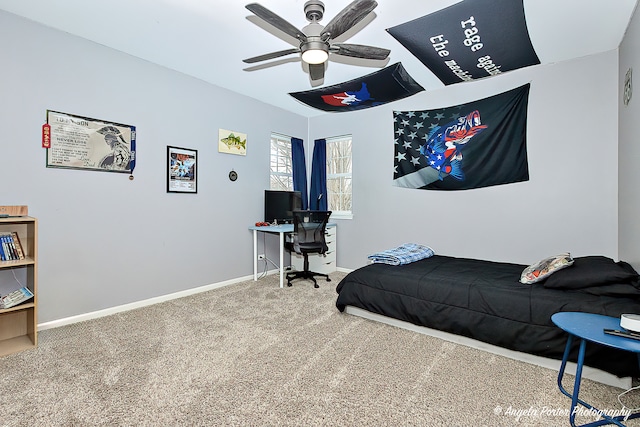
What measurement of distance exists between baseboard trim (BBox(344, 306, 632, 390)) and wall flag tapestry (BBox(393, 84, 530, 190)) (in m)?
1.97

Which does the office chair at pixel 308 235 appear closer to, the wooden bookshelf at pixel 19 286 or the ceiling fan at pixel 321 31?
the ceiling fan at pixel 321 31

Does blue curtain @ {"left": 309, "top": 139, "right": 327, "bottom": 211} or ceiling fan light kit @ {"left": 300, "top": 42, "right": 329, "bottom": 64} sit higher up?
ceiling fan light kit @ {"left": 300, "top": 42, "right": 329, "bottom": 64}

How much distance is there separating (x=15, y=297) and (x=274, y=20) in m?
2.73

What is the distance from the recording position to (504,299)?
2197 millimetres

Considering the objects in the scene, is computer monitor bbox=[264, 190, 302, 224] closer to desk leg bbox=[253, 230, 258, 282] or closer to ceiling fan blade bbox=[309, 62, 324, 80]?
desk leg bbox=[253, 230, 258, 282]

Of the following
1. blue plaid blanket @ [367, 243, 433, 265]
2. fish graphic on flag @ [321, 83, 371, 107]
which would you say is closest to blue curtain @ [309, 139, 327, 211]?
fish graphic on flag @ [321, 83, 371, 107]

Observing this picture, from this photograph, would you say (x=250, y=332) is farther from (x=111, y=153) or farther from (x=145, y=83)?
(x=145, y=83)

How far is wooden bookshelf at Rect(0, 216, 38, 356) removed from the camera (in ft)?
7.54

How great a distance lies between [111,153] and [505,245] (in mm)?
4264

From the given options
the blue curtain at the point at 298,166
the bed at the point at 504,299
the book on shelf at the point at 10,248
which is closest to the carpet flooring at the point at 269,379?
the bed at the point at 504,299

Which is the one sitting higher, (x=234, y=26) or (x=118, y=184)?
(x=234, y=26)

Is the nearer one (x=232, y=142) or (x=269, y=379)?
(x=269, y=379)

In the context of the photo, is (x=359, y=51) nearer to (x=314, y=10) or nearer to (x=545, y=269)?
(x=314, y=10)

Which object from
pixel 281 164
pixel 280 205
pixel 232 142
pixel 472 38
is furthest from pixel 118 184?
pixel 472 38
